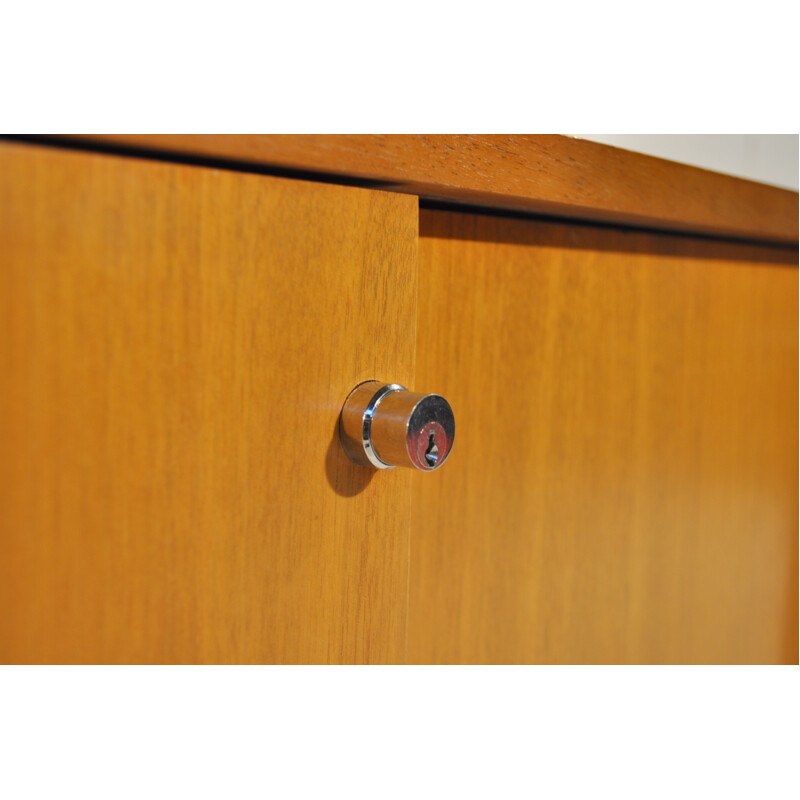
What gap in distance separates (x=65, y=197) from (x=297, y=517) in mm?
100

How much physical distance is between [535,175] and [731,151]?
126 millimetres

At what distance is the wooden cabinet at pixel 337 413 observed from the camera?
0.60ft

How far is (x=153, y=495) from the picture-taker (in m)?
0.19

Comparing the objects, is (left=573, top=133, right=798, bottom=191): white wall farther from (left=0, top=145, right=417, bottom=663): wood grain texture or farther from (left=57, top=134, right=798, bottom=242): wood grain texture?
(left=0, top=145, right=417, bottom=663): wood grain texture

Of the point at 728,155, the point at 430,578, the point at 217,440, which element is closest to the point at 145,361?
the point at 217,440

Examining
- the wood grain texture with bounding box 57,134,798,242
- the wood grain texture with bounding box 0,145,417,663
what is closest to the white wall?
the wood grain texture with bounding box 57,134,798,242

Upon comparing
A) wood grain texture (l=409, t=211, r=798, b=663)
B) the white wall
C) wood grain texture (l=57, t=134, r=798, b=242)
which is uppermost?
the white wall

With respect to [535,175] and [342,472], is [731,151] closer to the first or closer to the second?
[535,175]

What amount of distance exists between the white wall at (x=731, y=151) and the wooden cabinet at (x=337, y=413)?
0.04 ft

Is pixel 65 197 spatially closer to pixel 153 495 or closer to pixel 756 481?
pixel 153 495

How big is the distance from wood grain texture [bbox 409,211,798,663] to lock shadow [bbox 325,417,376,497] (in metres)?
0.06

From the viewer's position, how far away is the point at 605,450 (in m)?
0.34

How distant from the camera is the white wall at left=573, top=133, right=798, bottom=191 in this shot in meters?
0.31

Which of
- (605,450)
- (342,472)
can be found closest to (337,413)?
(342,472)
